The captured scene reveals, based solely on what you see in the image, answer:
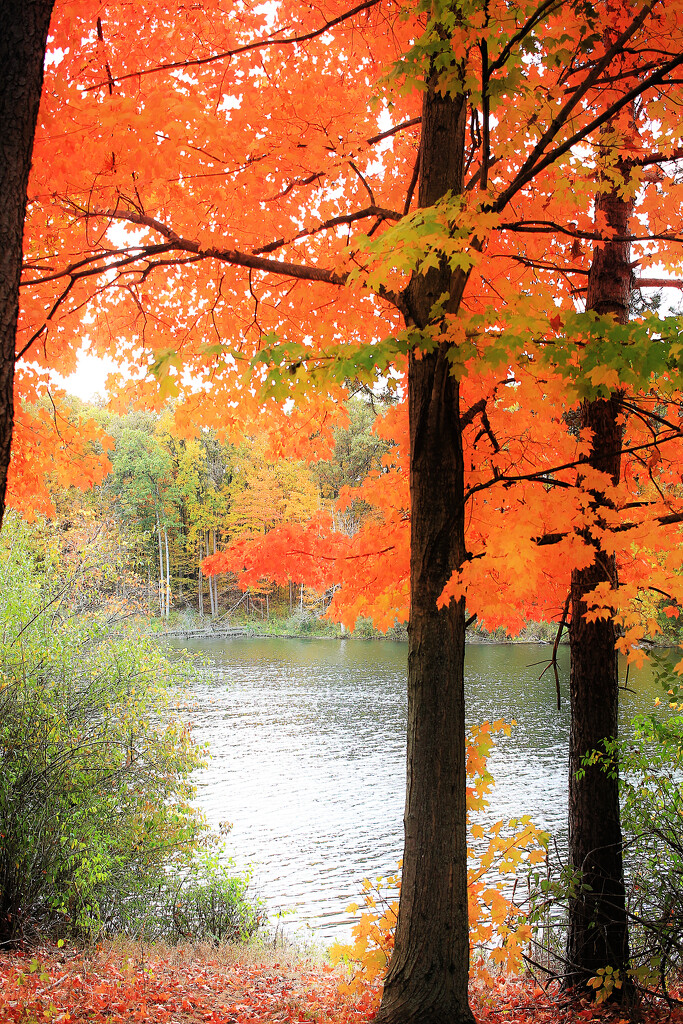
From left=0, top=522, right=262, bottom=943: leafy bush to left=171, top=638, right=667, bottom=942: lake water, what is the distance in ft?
7.22

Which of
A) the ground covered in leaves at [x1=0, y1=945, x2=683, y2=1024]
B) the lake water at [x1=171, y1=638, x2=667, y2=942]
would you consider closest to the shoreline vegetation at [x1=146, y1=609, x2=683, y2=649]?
the lake water at [x1=171, y1=638, x2=667, y2=942]

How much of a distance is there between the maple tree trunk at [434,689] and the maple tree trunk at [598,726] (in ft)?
4.53

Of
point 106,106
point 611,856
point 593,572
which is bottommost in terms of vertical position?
point 611,856

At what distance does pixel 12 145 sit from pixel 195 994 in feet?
17.5

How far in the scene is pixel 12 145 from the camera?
249 centimetres

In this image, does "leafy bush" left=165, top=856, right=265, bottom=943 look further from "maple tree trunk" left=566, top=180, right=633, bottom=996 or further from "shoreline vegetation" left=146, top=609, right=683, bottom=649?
"shoreline vegetation" left=146, top=609, right=683, bottom=649

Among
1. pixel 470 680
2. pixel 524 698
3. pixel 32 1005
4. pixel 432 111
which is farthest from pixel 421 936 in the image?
pixel 470 680

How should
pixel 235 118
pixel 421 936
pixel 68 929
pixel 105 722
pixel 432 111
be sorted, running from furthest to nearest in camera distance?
pixel 105 722 < pixel 68 929 < pixel 235 118 < pixel 432 111 < pixel 421 936

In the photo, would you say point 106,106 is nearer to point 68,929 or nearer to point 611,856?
point 611,856

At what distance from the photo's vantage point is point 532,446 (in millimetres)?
4543

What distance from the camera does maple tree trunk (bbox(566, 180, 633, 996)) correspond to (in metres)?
4.65

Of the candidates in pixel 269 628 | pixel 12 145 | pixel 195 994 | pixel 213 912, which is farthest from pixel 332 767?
pixel 269 628

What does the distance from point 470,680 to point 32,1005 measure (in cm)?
1977

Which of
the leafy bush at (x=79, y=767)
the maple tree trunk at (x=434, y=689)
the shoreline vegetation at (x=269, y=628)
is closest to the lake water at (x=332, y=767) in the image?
the maple tree trunk at (x=434, y=689)
